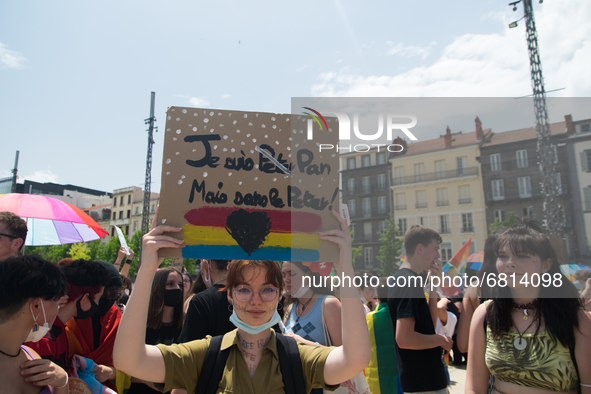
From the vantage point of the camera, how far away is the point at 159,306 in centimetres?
346

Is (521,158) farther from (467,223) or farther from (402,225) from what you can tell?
(402,225)

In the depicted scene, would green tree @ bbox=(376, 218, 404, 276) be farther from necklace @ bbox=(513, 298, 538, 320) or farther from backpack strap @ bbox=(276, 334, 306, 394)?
backpack strap @ bbox=(276, 334, 306, 394)

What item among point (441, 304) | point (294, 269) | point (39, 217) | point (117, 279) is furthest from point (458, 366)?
point (39, 217)

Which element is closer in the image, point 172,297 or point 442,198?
point 172,297

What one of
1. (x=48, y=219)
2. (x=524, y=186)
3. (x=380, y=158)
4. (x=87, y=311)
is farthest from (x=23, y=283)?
(x=380, y=158)

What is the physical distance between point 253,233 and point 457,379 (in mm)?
7034

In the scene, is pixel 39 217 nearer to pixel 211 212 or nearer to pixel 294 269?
pixel 294 269

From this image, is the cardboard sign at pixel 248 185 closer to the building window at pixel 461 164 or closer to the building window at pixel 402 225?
the building window at pixel 461 164

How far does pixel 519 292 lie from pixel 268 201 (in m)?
1.60

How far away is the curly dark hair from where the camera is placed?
1.79 meters

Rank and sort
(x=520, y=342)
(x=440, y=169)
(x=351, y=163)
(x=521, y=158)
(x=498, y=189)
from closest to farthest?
(x=520, y=342) → (x=521, y=158) → (x=498, y=189) → (x=440, y=169) → (x=351, y=163)

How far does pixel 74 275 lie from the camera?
272cm

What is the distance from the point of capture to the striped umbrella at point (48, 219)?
3.90 metres

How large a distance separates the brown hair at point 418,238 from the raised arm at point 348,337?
1757 mm
